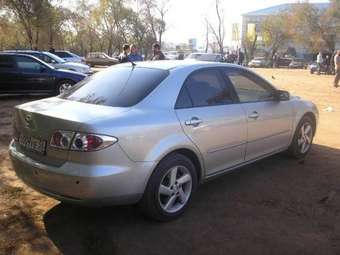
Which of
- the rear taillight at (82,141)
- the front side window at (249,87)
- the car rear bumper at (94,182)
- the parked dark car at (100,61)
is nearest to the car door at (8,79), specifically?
the front side window at (249,87)

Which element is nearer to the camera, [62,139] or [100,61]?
[62,139]

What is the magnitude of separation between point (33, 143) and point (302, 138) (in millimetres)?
4092

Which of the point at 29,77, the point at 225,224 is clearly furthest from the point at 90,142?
the point at 29,77

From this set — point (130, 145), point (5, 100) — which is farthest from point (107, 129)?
point (5, 100)

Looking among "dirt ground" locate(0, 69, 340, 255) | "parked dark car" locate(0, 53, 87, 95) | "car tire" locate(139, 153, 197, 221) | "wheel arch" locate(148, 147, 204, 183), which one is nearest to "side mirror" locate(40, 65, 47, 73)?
"parked dark car" locate(0, 53, 87, 95)

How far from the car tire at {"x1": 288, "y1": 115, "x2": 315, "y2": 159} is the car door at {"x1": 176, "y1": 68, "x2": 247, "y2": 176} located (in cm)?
157

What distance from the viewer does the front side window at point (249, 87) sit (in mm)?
5578

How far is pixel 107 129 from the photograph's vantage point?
4.03 meters

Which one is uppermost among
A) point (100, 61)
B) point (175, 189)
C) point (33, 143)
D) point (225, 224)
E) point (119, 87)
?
point (119, 87)

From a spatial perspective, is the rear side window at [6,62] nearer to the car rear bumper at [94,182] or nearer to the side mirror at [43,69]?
the side mirror at [43,69]

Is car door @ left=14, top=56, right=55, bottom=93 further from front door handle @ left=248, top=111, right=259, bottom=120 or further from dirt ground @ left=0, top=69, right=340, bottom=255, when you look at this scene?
front door handle @ left=248, top=111, right=259, bottom=120

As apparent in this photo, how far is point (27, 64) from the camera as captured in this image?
14273mm

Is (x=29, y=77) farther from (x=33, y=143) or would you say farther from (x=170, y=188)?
(x=170, y=188)

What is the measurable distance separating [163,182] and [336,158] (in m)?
3.64
